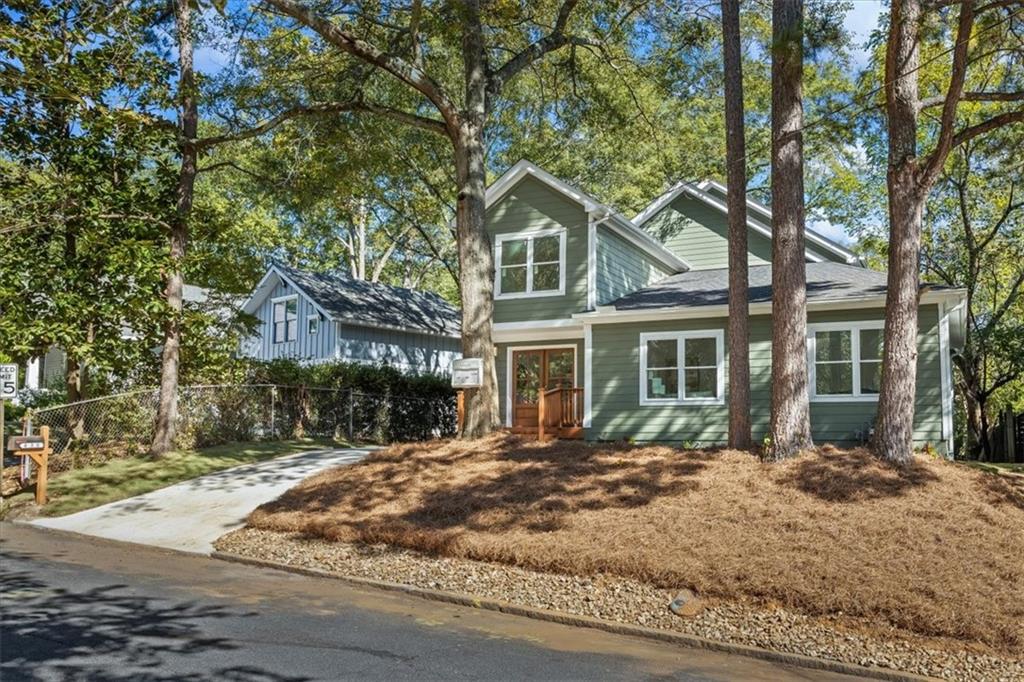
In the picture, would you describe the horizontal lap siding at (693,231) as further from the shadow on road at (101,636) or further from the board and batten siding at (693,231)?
the shadow on road at (101,636)

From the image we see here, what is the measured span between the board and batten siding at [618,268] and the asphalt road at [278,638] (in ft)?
40.7

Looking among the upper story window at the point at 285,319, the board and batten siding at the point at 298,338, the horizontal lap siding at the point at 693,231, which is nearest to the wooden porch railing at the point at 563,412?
the horizontal lap siding at the point at 693,231

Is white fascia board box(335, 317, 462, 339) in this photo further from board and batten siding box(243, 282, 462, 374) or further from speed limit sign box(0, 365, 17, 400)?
speed limit sign box(0, 365, 17, 400)

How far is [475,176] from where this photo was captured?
51.0ft

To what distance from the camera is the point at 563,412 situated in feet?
64.1

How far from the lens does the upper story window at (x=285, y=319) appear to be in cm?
2810

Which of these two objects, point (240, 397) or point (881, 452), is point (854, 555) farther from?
point (240, 397)

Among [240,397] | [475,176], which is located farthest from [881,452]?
[240,397]

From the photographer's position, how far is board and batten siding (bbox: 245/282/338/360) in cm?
2614

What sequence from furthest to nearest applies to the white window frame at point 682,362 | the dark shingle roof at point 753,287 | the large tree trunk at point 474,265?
the white window frame at point 682,362, the dark shingle roof at point 753,287, the large tree trunk at point 474,265

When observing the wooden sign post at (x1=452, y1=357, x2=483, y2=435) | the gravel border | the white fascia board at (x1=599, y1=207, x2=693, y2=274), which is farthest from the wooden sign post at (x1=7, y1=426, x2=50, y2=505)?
the white fascia board at (x1=599, y1=207, x2=693, y2=274)

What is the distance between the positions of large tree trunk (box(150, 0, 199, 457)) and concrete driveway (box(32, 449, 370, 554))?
227cm

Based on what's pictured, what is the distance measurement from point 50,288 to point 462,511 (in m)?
11.1

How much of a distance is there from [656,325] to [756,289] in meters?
2.48
